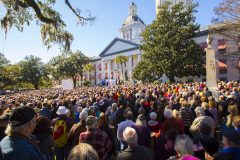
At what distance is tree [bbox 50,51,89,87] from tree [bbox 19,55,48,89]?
5243mm

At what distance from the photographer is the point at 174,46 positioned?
44.6 metres

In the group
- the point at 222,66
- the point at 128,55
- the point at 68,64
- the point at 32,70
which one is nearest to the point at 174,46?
the point at 222,66

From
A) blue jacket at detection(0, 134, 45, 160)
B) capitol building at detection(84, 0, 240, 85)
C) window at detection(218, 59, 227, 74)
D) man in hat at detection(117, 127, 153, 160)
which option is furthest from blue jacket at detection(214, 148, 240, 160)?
window at detection(218, 59, 227, 74)

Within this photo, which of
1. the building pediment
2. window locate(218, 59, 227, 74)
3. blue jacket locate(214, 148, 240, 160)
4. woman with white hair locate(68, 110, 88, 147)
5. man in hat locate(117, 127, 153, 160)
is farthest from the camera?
the building pediment

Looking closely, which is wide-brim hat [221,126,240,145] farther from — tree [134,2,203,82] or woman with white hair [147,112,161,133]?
tree [134,2,203,82]

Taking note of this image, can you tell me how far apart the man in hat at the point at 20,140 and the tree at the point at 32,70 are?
3589 inches

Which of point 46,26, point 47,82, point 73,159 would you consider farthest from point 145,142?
point 47,82

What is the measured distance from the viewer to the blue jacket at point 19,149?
2.81 meters

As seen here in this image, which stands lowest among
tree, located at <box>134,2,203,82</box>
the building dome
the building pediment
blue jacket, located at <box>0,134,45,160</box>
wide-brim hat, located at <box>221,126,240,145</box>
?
wide-brim hat, located at <box>221,126,240,145</box>

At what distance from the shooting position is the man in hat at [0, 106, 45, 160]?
9.25 ft

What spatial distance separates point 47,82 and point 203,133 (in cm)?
10516

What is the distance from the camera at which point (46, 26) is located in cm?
1116

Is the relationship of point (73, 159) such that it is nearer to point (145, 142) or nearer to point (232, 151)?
point (232, 151)

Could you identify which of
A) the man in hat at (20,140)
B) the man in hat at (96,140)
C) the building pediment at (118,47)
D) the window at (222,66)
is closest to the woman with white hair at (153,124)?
the man in hat at (96,140)
